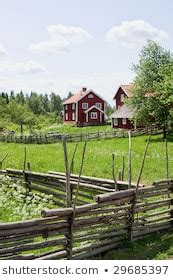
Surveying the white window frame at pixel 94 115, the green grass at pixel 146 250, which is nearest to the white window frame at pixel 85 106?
the white window frame at pixel 94 115

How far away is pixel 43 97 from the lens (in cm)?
16062

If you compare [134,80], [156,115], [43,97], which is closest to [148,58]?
[134,80]

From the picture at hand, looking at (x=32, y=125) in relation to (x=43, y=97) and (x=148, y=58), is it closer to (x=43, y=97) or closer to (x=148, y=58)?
(x=148, y=58)

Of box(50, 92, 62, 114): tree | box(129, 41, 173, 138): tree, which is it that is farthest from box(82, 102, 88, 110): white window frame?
box(50, 92, 62, 114): tree

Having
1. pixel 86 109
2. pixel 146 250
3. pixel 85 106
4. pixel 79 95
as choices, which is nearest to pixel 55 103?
pixel 79 95

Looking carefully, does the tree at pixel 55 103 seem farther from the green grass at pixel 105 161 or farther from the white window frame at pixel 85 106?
the green grass at pixel 105 161

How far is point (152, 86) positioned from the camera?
4006cm

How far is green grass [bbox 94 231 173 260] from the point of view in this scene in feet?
30.8

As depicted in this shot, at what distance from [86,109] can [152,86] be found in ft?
68.0

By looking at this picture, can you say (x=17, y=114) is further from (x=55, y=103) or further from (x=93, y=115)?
(x=55, y=103)

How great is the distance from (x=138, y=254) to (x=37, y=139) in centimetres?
3047

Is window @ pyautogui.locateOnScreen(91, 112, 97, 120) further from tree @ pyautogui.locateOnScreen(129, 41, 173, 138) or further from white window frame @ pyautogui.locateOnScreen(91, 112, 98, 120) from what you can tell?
tree @ pyautogui.locateOnScreen(129, 41, 173, 138)

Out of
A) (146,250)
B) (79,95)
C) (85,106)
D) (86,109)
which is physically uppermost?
(79,95)
